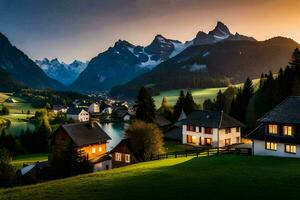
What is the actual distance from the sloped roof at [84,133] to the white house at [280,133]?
31.2m

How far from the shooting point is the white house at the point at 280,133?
4922 centimetres

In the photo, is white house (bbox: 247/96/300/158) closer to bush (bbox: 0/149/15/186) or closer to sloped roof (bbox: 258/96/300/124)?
sloped roof (bbox: 258/96/300/124)

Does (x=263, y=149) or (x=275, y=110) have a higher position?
(x=275, y=110)

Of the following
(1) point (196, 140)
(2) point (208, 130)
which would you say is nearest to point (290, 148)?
(2) point (208, 130)

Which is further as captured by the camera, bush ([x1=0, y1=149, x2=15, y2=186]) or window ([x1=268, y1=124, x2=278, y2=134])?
bush ([x1=0, y1=149, x2=15, y2=186])

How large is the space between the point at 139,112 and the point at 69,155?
58252 millimetres

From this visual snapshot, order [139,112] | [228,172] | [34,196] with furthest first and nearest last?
1. [139,112]
2. [228,172]
3. [34,196]

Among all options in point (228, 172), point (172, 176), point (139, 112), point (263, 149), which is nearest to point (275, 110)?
point (263, 149)

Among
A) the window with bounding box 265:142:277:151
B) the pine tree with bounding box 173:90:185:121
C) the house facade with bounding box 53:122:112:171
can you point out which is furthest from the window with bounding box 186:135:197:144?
the pine tree with bounding box 173:90:185:121

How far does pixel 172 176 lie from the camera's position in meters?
33.3

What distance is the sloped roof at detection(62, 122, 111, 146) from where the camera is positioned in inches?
2778

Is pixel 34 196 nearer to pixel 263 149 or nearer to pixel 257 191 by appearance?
pixel 257 191

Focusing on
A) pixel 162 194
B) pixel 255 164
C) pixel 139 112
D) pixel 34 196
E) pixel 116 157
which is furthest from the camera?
pixel 139 112

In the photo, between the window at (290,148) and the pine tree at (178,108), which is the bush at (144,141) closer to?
the window at (290,148)
